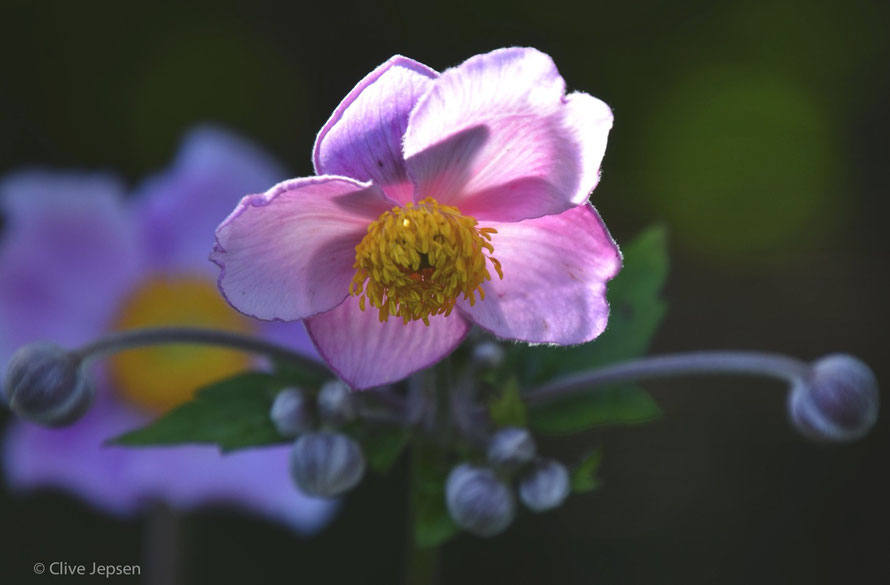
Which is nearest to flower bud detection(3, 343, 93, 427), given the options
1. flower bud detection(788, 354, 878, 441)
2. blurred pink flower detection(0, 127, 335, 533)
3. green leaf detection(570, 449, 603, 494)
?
green leaf detection(570, 449, 603, 494)

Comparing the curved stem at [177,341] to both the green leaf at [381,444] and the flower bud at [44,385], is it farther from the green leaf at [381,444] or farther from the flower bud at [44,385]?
the green leaf at [381,444]

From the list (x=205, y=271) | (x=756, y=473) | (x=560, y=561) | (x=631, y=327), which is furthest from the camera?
(x=756, y=473)

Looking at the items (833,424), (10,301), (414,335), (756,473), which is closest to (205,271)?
(10,301)

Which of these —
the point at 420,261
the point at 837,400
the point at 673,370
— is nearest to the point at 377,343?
the point at 420,261

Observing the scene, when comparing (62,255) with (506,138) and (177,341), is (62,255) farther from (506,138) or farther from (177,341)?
(506,138)

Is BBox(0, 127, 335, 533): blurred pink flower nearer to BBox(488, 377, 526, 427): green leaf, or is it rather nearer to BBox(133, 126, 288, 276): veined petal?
BBox(133, 126, 288, 276): veined petal

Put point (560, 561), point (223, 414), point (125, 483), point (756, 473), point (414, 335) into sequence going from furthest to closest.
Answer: point (756, 473) → point (560, 561) → point (125, 483) → point (223, 414) → point (414, 335)

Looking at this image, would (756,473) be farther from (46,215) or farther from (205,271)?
(46,215)
